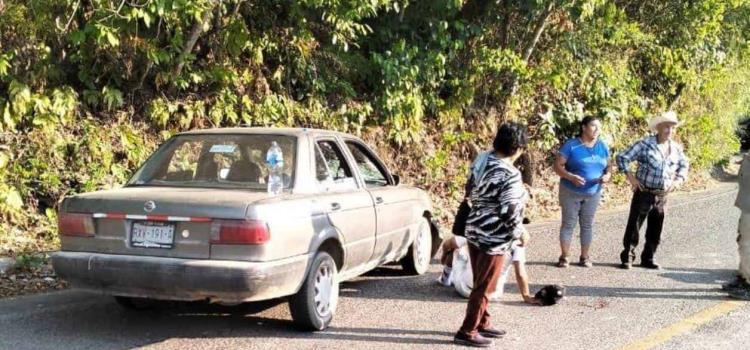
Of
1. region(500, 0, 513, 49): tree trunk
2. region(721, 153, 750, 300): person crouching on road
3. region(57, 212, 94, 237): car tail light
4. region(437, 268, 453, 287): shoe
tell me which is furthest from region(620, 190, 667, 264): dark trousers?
region(57, 212, 94, 237): car tail light

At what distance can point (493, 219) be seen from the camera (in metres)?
5.32

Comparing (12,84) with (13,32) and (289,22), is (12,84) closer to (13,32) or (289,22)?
(13,32)

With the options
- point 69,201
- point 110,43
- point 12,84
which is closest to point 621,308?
point 69,201

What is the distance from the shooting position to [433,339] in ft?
18.3

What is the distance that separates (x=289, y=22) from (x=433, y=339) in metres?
6.17

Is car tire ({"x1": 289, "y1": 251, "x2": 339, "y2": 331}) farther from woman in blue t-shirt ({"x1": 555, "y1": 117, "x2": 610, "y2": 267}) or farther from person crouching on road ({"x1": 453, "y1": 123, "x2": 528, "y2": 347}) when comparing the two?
woman in blue t-shirt ({"x1": 555, "y1": 117, "x2": 610, "y2": 267})

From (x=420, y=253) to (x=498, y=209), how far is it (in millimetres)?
2642

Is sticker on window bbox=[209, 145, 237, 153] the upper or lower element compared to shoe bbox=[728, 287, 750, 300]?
upper

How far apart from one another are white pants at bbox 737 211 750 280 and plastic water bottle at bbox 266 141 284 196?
458 cm

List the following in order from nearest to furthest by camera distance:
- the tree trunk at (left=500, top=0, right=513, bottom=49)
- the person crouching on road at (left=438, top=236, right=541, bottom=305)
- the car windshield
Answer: the car windshield → the person crouching on road at (left=438, top=236, right=541, bottom=305) → the tree trunk at (left=500, top=0, right=513, bottom=49)

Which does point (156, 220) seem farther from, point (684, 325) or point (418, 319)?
point (684, 325)

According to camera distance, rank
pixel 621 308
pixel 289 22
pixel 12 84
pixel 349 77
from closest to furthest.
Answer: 1. pixel 621 308
2. pixel 12 84
3. pixel 289 22
4. pixel 349 77

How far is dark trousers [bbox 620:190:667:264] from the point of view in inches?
328

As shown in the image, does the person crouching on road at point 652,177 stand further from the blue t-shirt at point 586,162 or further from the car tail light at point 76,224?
the car tail light at point 76,224
